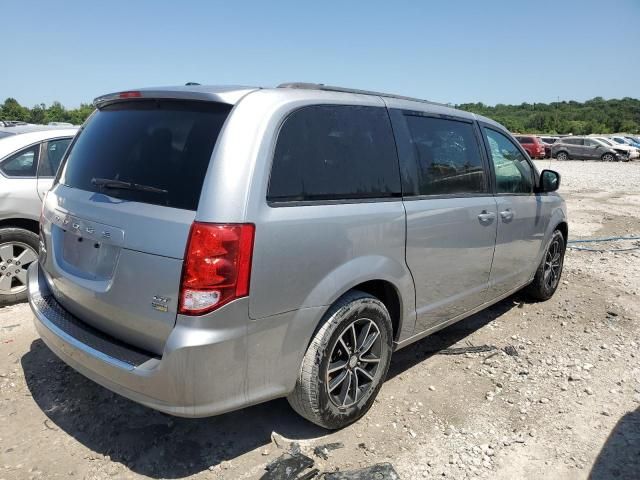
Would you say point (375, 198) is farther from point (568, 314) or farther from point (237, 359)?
point (568, 314)

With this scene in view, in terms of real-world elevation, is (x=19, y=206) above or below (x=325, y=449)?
above

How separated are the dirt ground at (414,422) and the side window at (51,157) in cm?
143

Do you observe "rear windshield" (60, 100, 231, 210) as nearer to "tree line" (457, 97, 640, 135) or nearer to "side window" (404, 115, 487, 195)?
"side window" (404, 115, 487, 195)

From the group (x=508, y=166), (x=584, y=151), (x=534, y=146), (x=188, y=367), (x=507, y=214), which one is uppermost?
(x=508, y=166)

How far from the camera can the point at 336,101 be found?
9.44 feet

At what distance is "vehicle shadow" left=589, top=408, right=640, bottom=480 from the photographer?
2.73m

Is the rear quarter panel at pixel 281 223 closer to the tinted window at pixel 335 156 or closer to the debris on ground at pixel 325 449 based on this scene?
the tinted window at pixel 335 156

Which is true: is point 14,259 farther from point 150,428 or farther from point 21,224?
point 150,428

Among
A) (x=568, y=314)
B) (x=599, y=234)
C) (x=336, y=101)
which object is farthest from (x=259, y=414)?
(x=599, y=234)

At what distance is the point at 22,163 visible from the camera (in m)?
4.97

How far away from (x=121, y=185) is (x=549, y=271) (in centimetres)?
445

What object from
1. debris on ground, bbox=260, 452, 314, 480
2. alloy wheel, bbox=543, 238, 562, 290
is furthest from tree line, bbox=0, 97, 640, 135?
debris on ground, bbox=260, 452, 314, 480

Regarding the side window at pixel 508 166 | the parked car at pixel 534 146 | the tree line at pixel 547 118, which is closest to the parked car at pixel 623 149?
the parked car at pixel 534 146

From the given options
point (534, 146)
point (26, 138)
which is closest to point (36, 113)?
point (534, 146)
